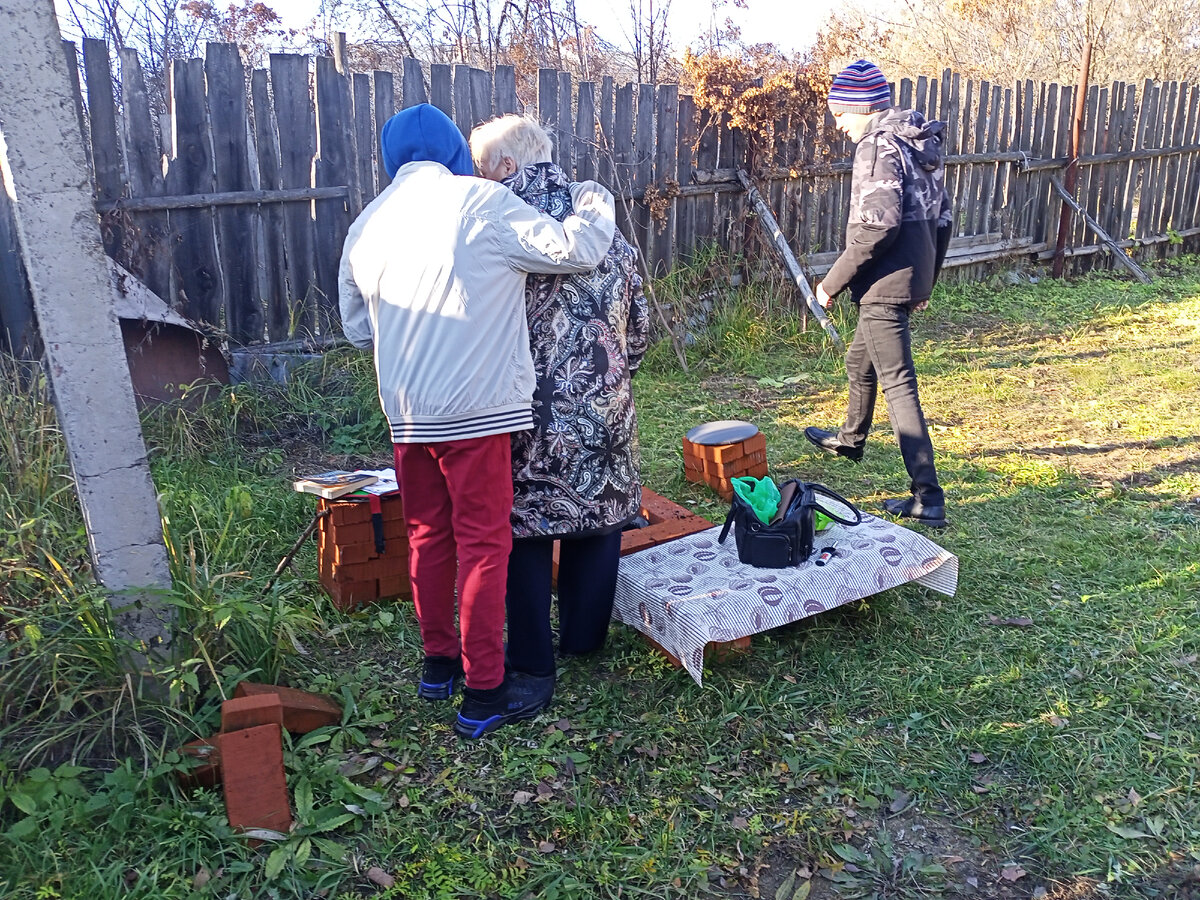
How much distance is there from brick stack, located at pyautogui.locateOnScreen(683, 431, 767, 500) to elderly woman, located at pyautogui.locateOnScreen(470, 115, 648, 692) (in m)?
1.67

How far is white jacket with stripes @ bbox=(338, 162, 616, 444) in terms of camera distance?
266cm

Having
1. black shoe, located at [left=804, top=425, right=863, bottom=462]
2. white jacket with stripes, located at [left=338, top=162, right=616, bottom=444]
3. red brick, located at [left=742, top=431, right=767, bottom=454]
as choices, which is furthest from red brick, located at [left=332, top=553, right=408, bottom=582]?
black shoe, located at [left=804, top=425, right=863, bottom=462]

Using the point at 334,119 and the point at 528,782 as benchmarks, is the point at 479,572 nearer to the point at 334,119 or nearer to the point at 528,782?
the point at 528,782

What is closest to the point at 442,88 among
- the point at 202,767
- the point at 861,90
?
the point at 861,90

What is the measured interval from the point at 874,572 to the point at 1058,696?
0.70 m

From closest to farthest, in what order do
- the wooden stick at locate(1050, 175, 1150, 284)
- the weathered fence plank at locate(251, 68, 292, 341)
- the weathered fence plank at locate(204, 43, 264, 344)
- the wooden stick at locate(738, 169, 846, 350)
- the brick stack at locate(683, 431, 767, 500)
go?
1. the brick stack at locate(683, 431, 767, 500)
2. the weathered fence plank at locate(204, 43, 264, 344)
3. the weathered fence plank at locate(251, 68, 292, 341)
4. the wooden stick at locate(738, 169, 846, 350)
5. the wooden stick at locate(1050, 175, 1150, 284)

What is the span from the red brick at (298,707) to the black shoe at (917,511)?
2786 mm

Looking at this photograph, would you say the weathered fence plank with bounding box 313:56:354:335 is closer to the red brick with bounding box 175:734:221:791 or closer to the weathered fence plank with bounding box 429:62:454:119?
the weathered fence plank with bounding box 429:62:454:119

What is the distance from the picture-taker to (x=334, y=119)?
6.14 metres

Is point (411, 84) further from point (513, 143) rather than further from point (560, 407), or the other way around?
point (560, 407)

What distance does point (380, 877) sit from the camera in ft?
7.83

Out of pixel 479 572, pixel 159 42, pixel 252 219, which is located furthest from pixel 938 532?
pixel 159 42

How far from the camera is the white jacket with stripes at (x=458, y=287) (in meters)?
2.66

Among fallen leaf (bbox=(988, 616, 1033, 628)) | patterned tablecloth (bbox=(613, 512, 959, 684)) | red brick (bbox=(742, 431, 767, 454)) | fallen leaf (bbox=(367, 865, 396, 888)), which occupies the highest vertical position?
red brick (bbox=(742, 431, 767, 454))
